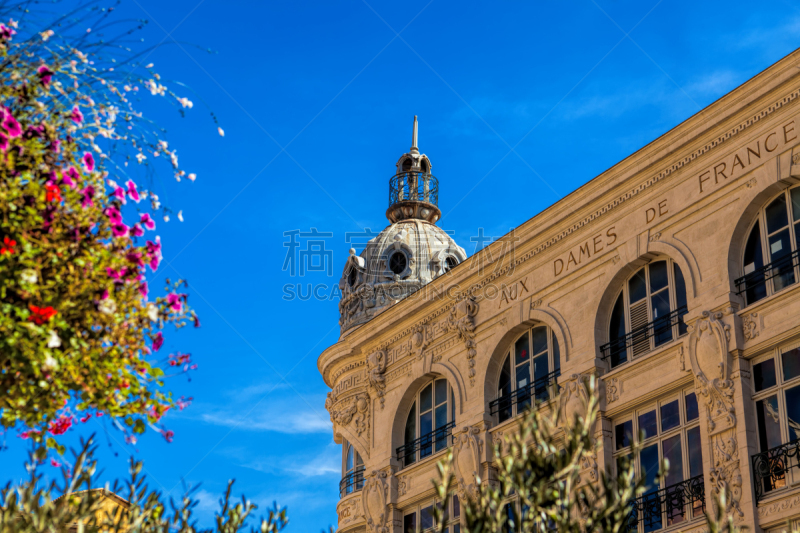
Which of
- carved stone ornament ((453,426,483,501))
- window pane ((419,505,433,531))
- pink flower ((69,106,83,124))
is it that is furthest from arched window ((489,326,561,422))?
pink flower ((69,106,83,124))

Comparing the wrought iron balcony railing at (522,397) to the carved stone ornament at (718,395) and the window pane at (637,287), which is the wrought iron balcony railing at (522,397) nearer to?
the window pane at (637,287)

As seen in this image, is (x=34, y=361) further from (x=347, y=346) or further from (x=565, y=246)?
Result: (x=347, y=346)

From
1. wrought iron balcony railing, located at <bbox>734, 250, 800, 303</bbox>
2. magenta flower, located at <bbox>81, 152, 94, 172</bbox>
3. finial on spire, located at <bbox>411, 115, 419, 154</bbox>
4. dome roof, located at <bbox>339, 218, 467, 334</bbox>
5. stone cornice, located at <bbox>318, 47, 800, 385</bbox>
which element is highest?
finial on spire, located at <bbox>411, 115, 419, 154</bbox>

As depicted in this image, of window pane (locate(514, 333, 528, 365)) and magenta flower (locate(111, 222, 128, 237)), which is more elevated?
window pane (locate(514, 333, 528, 365))

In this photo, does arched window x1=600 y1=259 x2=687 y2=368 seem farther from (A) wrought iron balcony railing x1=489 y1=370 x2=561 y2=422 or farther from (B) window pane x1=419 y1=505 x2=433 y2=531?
(B) window pane x1=419 y1=505 x2=433 y2=531

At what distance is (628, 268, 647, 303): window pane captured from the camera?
22.5 meters

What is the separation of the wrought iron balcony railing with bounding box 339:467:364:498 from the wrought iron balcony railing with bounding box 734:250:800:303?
12.9 metres

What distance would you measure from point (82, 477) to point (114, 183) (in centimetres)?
313

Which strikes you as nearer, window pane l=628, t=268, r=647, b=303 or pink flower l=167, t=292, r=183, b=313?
pink flower l=167, t=292, r=183, b=313

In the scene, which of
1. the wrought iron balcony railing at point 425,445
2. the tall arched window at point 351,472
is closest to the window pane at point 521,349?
the wrought iron balcony railing at point 425,445

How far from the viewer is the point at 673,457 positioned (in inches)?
803

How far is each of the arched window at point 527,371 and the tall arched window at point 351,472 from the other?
5.78 m

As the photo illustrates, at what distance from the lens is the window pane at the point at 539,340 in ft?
81.4

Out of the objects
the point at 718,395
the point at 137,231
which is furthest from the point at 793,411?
the point at 137,231
